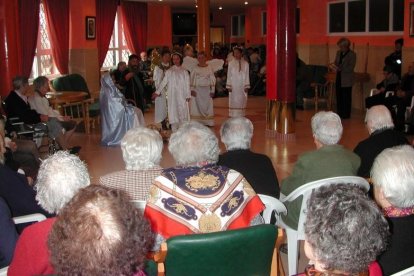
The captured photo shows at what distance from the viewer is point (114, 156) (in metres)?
7.53

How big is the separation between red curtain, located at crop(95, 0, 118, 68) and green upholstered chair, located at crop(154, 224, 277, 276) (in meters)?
11.5

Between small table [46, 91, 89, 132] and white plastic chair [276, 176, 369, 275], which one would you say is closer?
white plastic chair [276, 176, 369, 275]

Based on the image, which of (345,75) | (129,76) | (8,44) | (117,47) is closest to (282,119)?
(345,75)

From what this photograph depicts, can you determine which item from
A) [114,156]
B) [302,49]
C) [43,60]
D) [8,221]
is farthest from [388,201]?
[302,49]

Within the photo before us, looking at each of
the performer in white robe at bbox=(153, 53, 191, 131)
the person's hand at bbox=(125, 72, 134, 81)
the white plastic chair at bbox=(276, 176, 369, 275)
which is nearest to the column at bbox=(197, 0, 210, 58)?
the person's hand at bbox=(125, 72, 134, 81)

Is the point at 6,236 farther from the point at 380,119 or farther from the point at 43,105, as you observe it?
the point at 43,105

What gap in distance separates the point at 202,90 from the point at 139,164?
6.80m

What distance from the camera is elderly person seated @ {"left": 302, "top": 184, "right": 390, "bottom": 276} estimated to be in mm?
1645

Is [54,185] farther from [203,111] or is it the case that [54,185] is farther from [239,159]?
[203,111]

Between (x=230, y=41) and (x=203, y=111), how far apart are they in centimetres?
1214

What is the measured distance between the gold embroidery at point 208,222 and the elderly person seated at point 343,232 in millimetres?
904

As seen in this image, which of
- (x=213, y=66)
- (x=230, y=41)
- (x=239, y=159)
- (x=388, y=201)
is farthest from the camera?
(x=230, y=41)

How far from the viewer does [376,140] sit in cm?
397

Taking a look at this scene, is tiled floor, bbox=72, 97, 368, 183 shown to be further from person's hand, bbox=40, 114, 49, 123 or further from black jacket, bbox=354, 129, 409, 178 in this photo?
black jacket, bbox=354, 129, 409, 178
